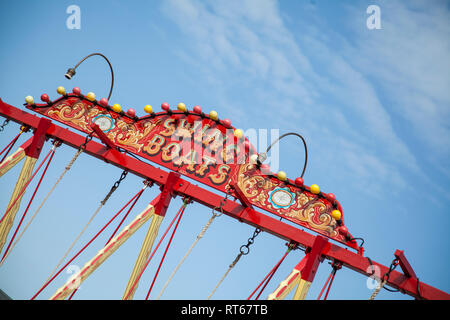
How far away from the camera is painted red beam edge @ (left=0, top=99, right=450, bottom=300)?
18.2ft

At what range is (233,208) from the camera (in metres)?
6.33

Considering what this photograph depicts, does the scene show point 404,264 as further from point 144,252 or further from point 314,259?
point 144,252

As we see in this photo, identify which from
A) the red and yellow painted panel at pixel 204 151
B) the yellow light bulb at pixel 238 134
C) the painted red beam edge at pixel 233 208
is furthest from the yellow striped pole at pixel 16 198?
the yellow light bulb at pixel 238 134

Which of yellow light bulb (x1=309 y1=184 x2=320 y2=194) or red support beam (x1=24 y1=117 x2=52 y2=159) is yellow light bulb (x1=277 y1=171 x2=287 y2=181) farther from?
red support beam (x1=24 y1=117 x2=52 y2=159)

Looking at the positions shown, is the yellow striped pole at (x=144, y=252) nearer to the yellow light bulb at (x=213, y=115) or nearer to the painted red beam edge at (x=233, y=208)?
the painted red beam edge at (x=233, y=208)

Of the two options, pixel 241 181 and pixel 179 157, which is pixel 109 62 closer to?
pixel 179 157

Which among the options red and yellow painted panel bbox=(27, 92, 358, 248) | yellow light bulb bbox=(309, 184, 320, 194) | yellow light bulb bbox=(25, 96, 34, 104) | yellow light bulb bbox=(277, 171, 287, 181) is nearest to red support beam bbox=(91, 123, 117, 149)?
red and yellow painted panel bbox=(27, 92, 358, 248)

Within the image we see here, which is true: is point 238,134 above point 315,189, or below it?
above

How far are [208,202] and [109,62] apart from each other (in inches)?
123

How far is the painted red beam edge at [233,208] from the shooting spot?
219 inches

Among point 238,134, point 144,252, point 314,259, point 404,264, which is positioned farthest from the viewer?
point 238,134

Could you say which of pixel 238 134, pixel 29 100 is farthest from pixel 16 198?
pixel 238 134

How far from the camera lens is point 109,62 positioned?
26.3ft
